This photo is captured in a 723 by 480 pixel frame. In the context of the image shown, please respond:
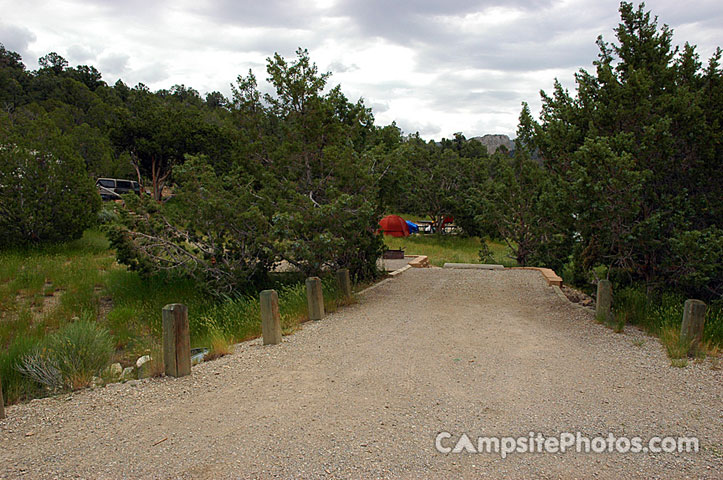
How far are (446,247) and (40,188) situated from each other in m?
20.6

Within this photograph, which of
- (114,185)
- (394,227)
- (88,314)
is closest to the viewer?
(88,314)

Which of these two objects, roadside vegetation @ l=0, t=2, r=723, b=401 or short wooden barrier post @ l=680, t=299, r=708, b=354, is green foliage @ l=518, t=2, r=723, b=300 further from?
short wooden barrier post @ l=680, t=299, r=708, b=354

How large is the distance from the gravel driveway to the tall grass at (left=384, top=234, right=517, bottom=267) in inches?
609

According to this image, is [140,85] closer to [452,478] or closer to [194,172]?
[194,172]

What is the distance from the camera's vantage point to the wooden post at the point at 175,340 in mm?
5109

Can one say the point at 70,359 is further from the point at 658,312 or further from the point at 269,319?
the point at 658,312

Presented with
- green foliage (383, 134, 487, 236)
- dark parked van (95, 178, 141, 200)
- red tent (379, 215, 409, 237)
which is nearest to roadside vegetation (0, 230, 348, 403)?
red tent (379, 215, 409, 237)

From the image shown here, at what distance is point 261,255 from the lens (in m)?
10.0

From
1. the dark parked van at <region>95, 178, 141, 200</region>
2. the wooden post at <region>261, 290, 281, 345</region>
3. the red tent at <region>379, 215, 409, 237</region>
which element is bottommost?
the red tent at <region>379, 215, 409, 237</region>

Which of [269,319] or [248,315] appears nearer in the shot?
[269,319]

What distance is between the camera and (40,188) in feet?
47.4

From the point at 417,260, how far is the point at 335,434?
13401 mm

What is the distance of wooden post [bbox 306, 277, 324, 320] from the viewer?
7883mm

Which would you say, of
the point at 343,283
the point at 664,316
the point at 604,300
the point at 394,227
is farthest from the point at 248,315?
the point at 394,227
